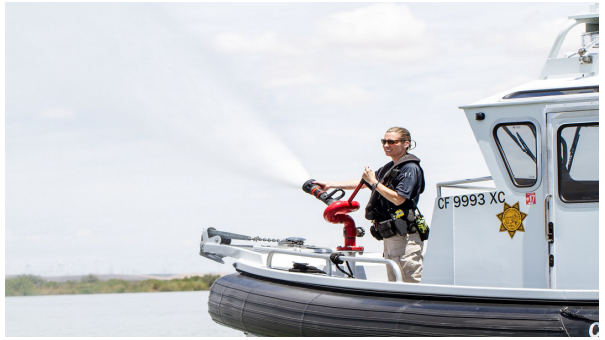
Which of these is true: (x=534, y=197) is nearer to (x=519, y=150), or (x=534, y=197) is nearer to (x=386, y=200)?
(x=519, y=150)

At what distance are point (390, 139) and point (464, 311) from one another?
1592mm

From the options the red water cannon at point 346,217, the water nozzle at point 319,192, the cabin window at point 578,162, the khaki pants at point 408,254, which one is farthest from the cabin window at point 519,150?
the water nozzle at point 319,192

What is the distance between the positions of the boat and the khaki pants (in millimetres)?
380

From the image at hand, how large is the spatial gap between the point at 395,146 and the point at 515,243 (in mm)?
1324

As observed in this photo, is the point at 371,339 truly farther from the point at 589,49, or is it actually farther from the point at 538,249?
the point at 589,49

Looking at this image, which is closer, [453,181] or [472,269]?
[472,269]

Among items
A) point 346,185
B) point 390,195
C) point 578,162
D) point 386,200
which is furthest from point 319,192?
point 578,162

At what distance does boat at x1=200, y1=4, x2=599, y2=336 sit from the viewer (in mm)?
5789

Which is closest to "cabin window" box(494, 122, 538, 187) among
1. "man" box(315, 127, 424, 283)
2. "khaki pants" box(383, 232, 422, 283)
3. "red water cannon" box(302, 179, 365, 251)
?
"man" box(315, 127, 424, 283)

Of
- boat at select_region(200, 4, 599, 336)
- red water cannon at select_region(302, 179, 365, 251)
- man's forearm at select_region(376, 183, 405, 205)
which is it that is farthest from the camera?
red water cannon at select_region(302, 179, 365, 251)

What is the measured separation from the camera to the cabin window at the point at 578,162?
229 inches

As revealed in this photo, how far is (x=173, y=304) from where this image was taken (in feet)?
57.8

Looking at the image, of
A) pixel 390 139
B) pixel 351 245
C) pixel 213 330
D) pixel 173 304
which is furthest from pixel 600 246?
pixel 173 304

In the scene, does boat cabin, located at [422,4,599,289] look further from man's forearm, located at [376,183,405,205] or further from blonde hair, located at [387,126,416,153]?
blonde hair, located at [387,126,416,153]
